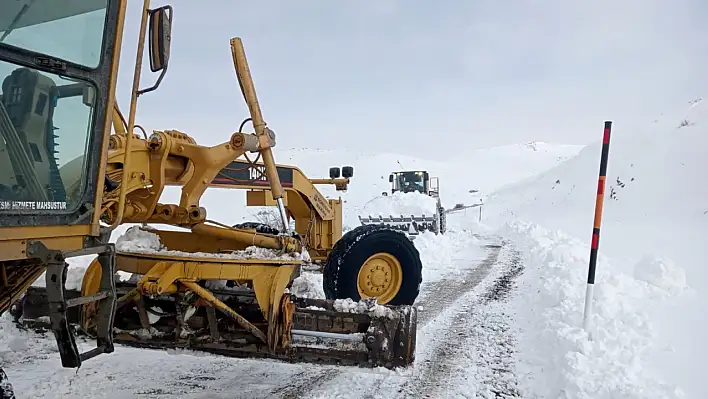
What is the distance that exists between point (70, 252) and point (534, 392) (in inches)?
133

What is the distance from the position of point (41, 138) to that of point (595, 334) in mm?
4448

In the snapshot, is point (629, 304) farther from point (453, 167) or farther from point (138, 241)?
point (453, 167)

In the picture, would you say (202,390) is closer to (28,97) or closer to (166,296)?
(166,296)

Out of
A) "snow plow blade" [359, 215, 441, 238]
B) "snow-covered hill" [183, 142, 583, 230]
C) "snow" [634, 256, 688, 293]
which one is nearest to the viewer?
"snow" [634, 256, 688, 293]

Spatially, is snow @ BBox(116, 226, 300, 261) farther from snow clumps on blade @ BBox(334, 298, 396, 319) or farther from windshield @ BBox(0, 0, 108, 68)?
windshield @ BBox(0, 0, 108, 68)

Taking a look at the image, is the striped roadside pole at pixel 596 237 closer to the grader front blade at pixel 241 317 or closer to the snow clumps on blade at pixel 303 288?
the grader front blade at pixel 241 317

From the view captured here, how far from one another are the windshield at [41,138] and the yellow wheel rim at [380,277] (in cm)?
330

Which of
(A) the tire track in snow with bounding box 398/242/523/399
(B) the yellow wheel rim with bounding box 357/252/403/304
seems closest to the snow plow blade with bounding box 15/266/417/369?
Answer: (A) the tire track in snow with bounding box 398/242/523/399

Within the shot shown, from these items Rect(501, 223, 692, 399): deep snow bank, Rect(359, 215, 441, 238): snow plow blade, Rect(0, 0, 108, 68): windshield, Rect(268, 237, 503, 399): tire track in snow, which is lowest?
Rect(359, 215, 441, 238): snow plow blade

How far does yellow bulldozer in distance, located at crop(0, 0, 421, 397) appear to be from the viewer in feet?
8.80

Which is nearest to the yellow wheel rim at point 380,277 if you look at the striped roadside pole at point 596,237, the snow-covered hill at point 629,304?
the snow-covered hill at point 629,304

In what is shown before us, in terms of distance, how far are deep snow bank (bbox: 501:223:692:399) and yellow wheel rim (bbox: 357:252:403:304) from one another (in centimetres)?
142

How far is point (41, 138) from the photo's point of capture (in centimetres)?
276

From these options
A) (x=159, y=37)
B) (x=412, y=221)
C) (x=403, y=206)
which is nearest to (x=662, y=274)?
(x=159, y=37)
